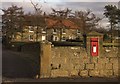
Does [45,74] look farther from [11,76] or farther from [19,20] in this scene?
[19,20]

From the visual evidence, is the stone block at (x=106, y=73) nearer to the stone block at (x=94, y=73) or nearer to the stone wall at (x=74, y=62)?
the stone wall at (x=74, y=62)

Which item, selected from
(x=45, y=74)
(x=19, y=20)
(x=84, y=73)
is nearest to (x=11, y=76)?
(x=45, y=74)

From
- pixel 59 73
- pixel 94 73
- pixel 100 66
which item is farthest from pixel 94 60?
pixel 59 73

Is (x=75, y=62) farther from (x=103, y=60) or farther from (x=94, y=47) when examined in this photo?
(x=103, y=60)

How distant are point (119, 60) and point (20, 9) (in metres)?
43.7

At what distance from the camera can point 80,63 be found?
15.3 metres

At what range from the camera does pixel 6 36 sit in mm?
51562

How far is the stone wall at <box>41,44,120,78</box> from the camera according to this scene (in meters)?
15.0

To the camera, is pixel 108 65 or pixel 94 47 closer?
pixel 94 47

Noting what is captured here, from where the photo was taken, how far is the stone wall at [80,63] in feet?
49.3

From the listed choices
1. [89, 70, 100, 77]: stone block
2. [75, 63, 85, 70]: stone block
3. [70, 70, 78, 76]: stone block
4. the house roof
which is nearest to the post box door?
[75, 63, 85, 70]: stone block

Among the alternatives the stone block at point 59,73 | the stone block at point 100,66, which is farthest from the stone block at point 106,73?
the stone block at point 59,73

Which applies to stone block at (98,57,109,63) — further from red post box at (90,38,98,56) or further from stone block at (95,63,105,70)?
red post box at (90,38,98,56)

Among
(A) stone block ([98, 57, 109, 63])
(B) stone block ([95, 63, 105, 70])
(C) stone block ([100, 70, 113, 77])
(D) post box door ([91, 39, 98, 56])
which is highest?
(D) post box door ([91, 39, 98, 56])
